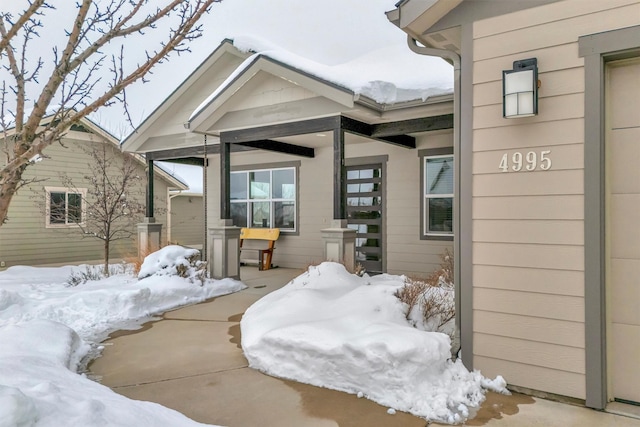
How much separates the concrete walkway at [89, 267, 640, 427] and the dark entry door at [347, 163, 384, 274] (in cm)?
456

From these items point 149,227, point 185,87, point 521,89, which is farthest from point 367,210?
point 521,89

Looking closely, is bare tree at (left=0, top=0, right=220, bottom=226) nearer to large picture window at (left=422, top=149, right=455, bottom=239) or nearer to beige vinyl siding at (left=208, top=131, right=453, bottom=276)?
beige vinyl siding at (left=208, top=131, right=453, bottom=276)

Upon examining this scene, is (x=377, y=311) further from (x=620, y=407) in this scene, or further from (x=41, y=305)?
(x=41, y=305)

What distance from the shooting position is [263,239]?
33.4 feet

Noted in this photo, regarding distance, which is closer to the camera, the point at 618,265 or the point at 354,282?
the point at 618,265

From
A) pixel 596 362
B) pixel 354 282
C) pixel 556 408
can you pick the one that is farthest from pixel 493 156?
pixel 354 282

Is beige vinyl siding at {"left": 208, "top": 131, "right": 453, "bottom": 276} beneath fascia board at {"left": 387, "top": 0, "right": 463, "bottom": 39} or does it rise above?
beneath

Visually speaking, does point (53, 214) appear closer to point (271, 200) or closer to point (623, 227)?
point (271, 200)

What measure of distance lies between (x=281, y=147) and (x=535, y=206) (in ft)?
21.0

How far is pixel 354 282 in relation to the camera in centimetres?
526

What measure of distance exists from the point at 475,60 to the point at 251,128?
4781mm

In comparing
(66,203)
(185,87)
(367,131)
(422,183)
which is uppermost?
(185,87)

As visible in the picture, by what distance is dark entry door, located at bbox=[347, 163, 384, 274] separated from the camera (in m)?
8.86

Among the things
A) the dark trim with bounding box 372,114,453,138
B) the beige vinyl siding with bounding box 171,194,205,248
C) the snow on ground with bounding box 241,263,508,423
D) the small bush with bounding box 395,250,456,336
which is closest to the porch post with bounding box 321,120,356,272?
the dark trim with bounding box 372,114,453,138
